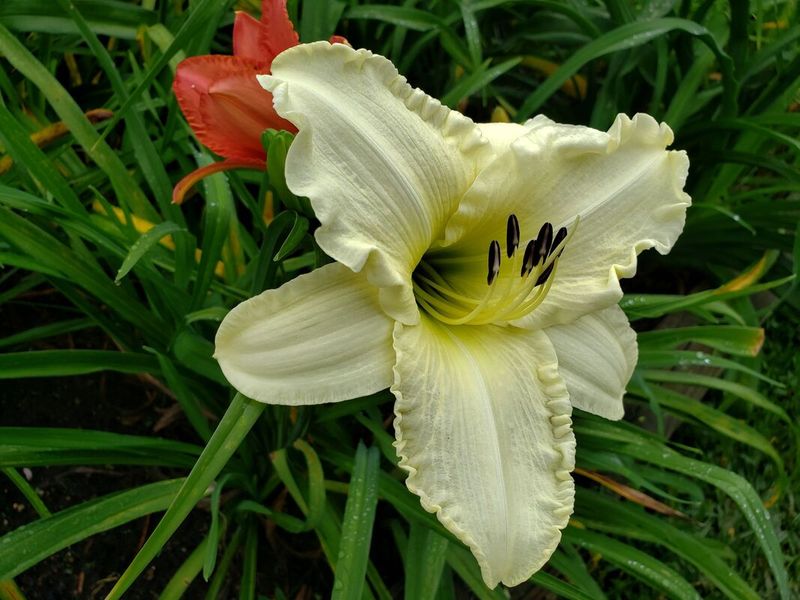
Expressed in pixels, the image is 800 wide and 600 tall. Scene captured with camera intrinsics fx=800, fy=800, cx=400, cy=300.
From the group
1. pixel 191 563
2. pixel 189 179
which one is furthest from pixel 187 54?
pixel 191 563

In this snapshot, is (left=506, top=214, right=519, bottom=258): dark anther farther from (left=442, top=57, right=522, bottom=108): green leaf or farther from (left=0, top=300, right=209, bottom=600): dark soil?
(left=0, top=300, right=209, bottom=600): dark soil

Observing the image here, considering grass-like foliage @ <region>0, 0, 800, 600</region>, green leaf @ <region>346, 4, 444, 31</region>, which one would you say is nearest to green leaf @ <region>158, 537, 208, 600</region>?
grass-like foliage @ <region>0, 0, 800, 600</region>

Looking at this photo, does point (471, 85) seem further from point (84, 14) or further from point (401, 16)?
point (84, 14)

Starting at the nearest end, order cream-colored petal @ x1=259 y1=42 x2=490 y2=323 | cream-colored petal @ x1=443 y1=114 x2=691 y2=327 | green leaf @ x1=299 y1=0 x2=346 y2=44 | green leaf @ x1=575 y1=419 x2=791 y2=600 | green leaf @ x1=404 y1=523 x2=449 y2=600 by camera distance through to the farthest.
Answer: cream-colored petal @ x1=259 y1=42 x2=490 y2=323, cream-colored petal @ x1=443 y1=114 x2=691 y2=327, green leaf @ x1=404 y1=523 x2=449 y2=600, green leaf @ x1=575 y1=419 x2=791 y2=600, green leaf @ x1=299 y1=0 x2=346 y2=44

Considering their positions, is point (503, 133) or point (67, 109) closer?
point (503, 133)

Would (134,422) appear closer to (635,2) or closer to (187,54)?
(187,54)

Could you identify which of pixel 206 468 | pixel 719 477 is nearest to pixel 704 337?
pixel 719 477
